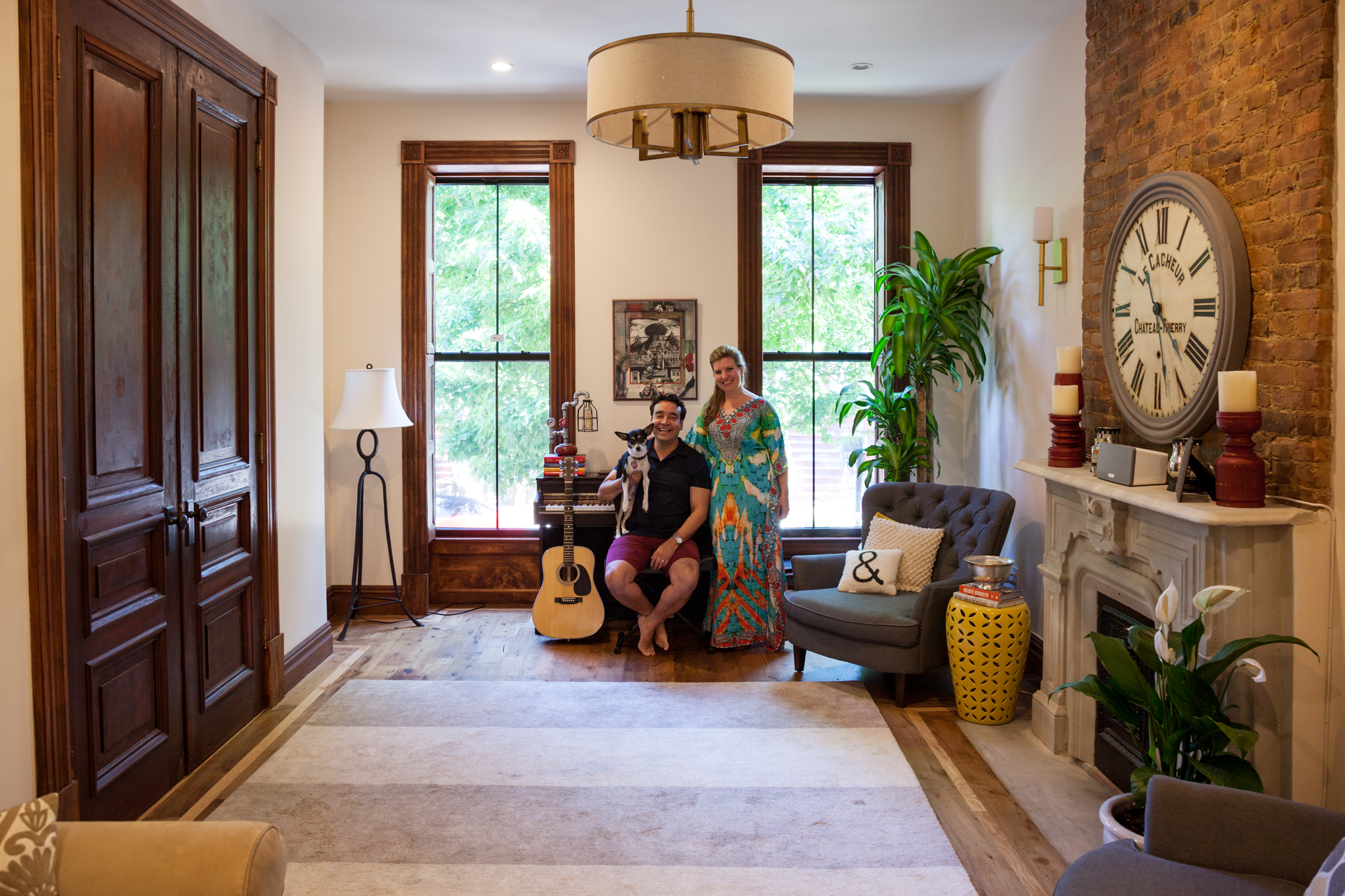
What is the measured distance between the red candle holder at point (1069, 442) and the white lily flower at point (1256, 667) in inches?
44.8

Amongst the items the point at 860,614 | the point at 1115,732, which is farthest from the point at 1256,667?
the point at 860,614

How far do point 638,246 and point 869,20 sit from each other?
1842 mm

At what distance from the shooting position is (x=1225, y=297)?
2.73 meters

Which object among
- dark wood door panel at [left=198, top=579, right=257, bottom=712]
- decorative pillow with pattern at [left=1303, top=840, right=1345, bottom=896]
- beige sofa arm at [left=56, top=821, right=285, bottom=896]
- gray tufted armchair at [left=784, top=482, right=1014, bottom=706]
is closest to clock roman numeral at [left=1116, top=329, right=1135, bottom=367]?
gray tufted armchair at [left=784, top=482, right=1014, bottom=706]

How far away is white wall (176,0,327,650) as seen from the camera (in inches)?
159

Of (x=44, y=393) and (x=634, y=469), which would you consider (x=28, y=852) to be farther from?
(x=634, y=469)

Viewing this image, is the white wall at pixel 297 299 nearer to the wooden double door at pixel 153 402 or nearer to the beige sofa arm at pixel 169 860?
the wooden double door at pixel 153 402

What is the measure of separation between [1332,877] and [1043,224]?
3.17 metres

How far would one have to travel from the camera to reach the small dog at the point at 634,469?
485 centimetres

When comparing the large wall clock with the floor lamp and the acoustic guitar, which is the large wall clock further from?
the floor lamp

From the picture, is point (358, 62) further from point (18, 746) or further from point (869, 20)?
point (18, 746)

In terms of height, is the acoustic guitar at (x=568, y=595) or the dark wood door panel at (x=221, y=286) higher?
the dark wood door panel at (x=221, y=286)

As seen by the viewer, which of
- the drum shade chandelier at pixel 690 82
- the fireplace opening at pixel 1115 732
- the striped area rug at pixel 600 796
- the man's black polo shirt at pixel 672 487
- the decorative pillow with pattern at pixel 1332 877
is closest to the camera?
the decorative pillow with pattern at pixel 1332 877

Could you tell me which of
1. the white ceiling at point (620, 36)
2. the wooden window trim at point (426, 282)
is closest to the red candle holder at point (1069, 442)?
the white ceiling at point (620, 36)
